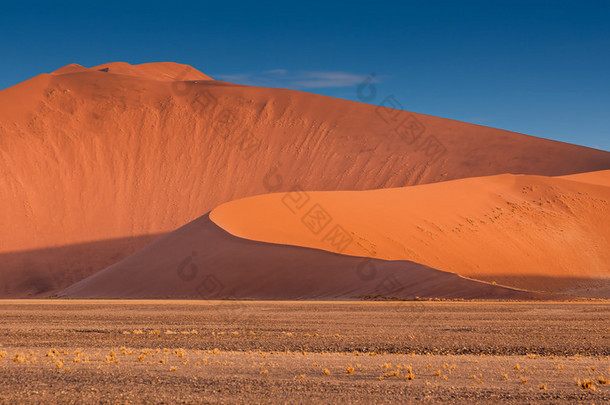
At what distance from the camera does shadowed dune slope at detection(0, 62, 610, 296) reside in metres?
61.2

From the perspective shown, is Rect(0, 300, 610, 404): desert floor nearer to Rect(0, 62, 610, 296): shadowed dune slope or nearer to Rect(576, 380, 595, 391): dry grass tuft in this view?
Rect(576, 380, 595, 391): dry grass tuft

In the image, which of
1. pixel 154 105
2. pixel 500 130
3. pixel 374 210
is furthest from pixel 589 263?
pixel 154 105

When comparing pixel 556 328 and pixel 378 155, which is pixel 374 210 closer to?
pixel 556 328

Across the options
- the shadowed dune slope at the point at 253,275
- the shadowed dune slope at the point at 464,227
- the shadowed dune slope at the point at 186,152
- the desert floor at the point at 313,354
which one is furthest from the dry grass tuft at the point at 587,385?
the shadowed dune slope at the point at 186,152

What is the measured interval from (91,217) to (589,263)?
4033 centimetres

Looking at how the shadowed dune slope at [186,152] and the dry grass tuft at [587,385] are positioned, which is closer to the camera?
the dry grass tuft at [587,385]

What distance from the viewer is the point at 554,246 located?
130ft

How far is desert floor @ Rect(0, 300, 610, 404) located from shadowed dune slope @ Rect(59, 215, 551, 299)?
11.6ft

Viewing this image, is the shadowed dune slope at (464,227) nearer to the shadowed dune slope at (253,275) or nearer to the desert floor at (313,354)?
the shadowed dune slope at (253,275)

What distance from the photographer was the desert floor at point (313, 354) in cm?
1006

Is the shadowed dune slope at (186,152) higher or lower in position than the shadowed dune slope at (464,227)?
higher

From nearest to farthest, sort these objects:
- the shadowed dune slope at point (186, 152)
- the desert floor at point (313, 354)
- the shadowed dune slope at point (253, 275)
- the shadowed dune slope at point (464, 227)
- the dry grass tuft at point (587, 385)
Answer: the desert floor at point (313, 354) < the dry grass tuft at point (587, 385) < the shadowed dune slope at point (253, 275) < the shadowed dune slope at point (464, 227) < the shadowed dune slope at point (186, 152)

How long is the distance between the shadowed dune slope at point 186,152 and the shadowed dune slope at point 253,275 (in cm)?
1889

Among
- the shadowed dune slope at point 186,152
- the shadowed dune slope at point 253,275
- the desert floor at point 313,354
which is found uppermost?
the shadowed dune slope at point 186,152
